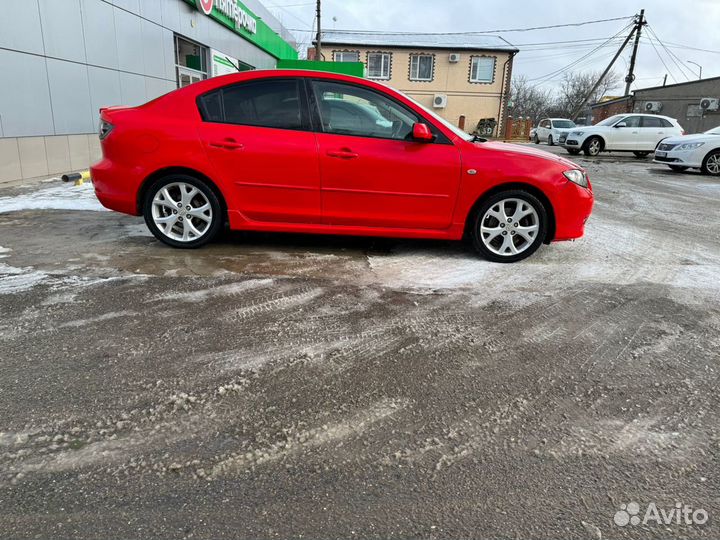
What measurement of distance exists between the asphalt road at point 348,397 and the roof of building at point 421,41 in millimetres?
34794

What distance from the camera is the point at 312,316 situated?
3.57 metres

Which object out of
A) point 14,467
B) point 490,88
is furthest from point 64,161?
point 490,88

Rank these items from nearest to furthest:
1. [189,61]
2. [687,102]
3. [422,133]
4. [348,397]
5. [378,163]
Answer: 1. [348,397]
2. [422,133]
3. [378,163]
4. [189,61]
5. [687,102]

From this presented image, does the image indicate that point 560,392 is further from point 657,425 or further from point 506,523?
point 506,523

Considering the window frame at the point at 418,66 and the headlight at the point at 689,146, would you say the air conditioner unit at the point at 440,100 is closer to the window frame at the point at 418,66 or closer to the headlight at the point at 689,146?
the window frame at the point at 418,66

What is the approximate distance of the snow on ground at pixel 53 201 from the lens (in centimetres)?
674

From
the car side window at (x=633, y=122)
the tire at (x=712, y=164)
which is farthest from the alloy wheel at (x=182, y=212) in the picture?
the car side window at (x=633, y=122)

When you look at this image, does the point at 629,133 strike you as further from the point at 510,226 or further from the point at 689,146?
the point at 510,226

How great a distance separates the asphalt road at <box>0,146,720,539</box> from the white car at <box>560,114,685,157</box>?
52.7 ft

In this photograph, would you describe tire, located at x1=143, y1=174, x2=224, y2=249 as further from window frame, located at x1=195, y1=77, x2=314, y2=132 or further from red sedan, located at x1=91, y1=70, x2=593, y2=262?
window frame, located at x1=195, y1=77, x2=314, y2=132

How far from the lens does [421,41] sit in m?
36.5

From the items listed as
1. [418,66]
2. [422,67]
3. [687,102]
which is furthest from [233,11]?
[687,102]

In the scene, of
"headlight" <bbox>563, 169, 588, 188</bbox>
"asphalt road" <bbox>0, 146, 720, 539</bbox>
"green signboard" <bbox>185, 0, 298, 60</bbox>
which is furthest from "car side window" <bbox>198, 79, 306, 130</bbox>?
"green signboard" <bbox>185, 0, 298, 60</bbox>

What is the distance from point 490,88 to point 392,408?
37.8 meters
